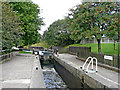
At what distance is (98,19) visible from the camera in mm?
14695

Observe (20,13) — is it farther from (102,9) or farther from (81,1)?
(102,9)

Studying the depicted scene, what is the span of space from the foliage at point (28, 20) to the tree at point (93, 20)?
1167cm

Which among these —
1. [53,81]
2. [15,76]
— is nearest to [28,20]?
[53,81]

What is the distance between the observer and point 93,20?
1542 cm

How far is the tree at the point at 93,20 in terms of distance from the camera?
14513 millimetres

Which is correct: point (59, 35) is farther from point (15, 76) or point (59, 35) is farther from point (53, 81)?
point (15, 76)

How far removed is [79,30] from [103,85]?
973cm

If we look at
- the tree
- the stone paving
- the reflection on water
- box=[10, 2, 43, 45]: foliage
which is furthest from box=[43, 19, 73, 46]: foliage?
the stone paving

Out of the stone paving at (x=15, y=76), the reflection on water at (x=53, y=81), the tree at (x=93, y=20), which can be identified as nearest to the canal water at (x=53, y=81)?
the reflection on water at (x=53, y=81)

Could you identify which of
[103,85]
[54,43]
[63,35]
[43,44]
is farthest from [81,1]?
[43,44]

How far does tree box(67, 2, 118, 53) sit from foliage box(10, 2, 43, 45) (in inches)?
460

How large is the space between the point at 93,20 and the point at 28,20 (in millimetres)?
14300

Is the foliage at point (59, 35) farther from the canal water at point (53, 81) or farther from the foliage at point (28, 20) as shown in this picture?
the canal water at point (53, 81)

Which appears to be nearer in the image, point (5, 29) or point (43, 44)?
point (5, 29)
